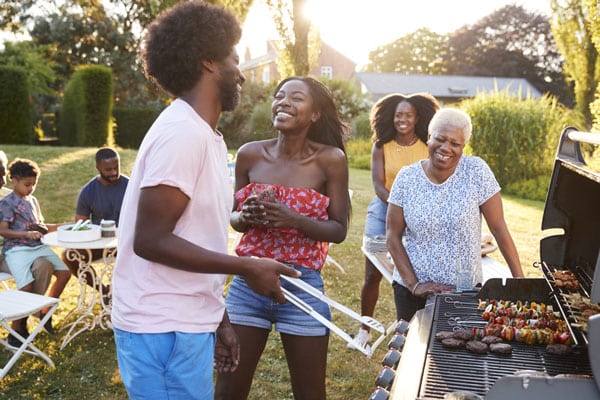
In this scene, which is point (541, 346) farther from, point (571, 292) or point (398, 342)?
point (398, 342)

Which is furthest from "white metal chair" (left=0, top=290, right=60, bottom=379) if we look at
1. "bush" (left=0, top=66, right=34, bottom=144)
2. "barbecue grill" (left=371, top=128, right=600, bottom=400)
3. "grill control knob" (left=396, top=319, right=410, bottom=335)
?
"bush" (left=0, top=66, right=34, bottom=144)

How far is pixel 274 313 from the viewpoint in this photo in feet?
9.77

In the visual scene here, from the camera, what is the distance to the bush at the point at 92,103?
54.4ft

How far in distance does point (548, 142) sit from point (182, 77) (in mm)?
15683

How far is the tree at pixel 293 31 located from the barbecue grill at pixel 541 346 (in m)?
12.0

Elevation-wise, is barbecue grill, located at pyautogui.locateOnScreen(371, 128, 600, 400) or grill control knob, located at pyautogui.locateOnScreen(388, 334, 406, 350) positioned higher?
barbecue grill, located at pyautogui.locateOnScreen(371, 128, 600, 400)

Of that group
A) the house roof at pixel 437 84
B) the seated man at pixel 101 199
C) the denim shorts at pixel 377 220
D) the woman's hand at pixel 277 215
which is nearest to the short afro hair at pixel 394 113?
the denim shorts at pixel 377 220

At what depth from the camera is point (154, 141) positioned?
183 cm

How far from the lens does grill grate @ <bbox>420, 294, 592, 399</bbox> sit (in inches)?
78.2

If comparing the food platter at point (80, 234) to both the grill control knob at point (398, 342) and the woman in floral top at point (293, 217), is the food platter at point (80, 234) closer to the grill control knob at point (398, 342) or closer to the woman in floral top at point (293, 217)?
the woman in floral top at point (293, 217)

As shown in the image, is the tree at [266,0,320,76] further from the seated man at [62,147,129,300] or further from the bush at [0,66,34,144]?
the seated man at [62,147,129,300]

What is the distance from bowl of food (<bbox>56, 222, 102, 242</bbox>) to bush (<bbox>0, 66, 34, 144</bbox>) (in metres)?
11.5

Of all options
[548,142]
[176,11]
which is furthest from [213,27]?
[548,142]

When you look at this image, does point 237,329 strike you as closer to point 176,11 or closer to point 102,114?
point 176,11
